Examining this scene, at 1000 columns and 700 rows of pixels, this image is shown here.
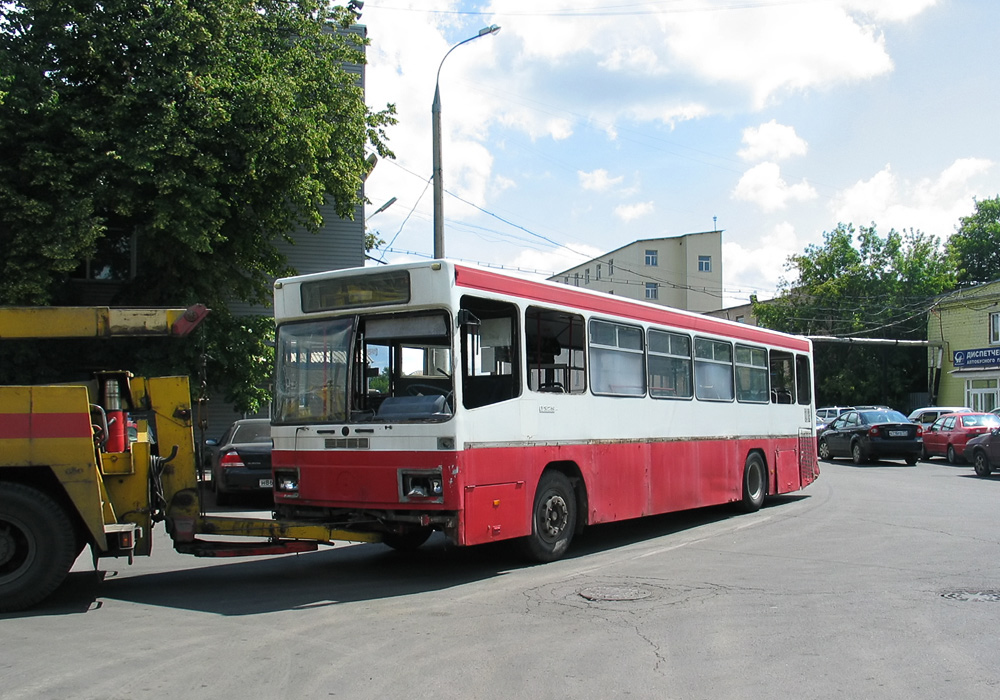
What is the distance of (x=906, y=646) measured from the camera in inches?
236

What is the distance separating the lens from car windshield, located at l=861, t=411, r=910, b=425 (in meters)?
27.6

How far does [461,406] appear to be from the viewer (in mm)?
8180

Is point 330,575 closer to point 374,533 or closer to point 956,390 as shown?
point 374,533

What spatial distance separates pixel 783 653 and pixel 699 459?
687 cm

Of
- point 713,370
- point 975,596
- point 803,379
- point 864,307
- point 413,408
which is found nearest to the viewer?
point 975,596

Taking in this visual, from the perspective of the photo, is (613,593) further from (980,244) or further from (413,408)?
(980,244)

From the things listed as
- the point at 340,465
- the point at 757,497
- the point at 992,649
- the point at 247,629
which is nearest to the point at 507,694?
the point at 247,629

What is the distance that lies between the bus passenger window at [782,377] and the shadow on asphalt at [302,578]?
197 inches

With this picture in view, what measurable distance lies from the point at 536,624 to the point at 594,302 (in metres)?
4.66

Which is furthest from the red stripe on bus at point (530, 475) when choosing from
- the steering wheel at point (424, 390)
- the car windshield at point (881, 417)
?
the car windshield at point (881, 417)

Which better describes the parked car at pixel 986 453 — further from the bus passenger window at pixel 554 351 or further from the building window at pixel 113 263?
the building window at pixel 113 263

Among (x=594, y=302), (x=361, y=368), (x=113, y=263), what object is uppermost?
(x=113, y=263)

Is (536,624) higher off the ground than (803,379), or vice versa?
(803,379)

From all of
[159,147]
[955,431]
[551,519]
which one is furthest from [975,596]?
[955,431]
